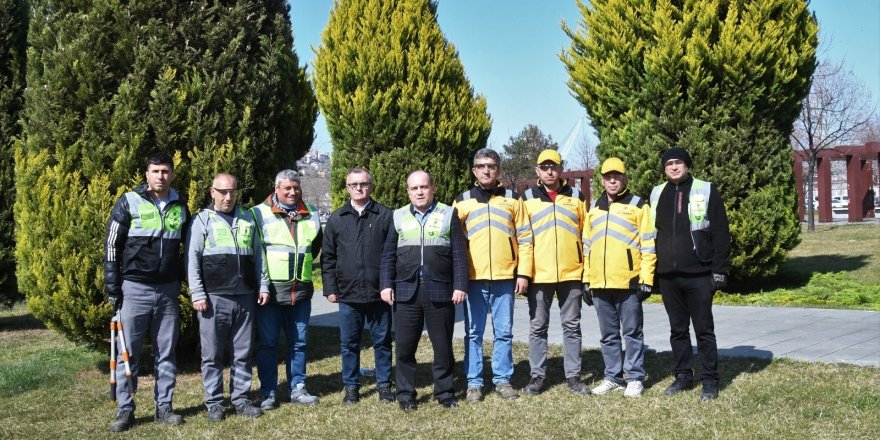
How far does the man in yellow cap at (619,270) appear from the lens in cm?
610

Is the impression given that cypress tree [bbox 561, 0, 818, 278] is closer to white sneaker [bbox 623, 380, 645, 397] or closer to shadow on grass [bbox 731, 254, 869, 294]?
shadow on grass [bbox 731, 254, 869, 294]

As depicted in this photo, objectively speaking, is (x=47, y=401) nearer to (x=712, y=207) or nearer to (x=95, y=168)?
(x=95, y=168)

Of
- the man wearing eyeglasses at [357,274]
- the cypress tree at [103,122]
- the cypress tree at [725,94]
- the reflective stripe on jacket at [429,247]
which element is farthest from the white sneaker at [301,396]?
the cypress tree at [725,94]

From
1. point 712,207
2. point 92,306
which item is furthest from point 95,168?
point 712,207

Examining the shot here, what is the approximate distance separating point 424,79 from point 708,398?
7.94 m

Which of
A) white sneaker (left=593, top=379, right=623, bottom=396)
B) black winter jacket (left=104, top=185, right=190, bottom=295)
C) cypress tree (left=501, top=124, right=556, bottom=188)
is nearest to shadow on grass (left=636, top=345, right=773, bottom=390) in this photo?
white sneaker (left=593, top=379, right=623, bottom=396)

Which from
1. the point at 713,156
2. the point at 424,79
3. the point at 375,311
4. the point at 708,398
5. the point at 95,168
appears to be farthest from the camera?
the point at 424,79

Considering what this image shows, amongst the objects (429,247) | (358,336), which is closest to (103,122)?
(358,336)

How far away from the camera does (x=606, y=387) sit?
626 centimetres

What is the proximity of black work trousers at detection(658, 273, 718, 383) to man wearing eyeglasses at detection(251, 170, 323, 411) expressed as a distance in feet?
9.60

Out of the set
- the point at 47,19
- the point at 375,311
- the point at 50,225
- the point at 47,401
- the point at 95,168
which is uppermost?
the point at 47,19

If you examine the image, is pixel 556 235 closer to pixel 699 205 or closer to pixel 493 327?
pixel 493 327

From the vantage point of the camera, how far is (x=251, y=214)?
20.2ft

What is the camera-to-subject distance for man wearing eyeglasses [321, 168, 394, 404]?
6129mm
